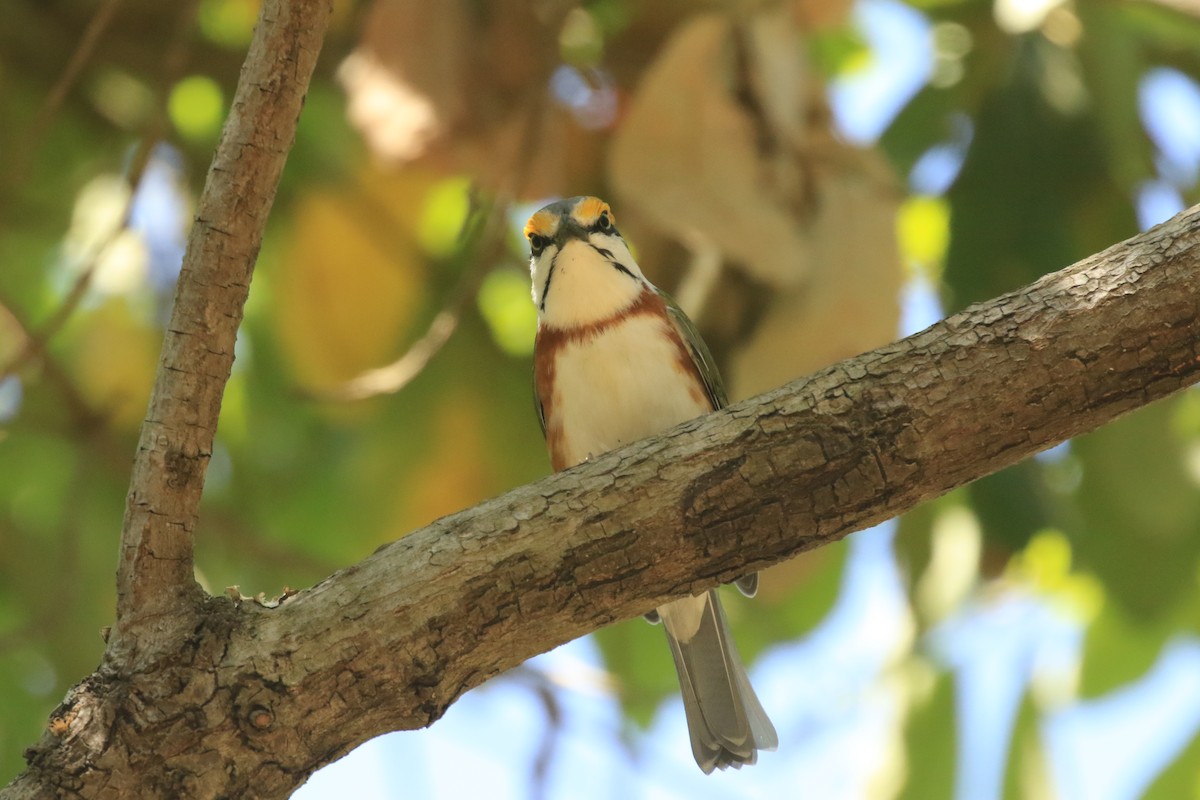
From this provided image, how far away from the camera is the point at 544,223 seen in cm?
456

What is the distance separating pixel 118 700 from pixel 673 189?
2.52 meters

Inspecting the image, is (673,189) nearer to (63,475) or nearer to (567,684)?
(567,684)

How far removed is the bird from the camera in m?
4.33

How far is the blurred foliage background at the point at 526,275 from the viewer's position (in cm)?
449

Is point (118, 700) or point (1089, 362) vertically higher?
point (1089, 362)

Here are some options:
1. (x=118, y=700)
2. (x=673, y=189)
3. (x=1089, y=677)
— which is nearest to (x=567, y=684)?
(x=673, y=189)

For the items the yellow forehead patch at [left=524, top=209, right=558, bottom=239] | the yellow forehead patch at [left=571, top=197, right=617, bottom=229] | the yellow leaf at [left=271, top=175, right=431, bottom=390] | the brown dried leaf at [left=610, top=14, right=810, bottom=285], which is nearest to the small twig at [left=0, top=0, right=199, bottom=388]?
the yellow leaf at [left=271, top=175, right=431, bottom=390]

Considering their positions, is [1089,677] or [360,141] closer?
[1089,677]

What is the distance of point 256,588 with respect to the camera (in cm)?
522

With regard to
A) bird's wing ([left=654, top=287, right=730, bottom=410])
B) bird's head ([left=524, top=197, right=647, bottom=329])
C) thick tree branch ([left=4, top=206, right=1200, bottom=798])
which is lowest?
thick tree branch ([left=4, top=206, right=1200, bottom=798])

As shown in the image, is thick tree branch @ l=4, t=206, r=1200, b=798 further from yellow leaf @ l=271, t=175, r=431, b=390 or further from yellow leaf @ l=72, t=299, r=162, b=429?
yellow leaf @ l=72, t=299, r=162, b=429

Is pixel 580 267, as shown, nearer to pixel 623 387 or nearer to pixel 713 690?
pixel 623 387

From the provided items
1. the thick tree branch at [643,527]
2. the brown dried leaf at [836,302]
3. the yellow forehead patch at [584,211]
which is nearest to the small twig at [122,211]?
the yellow forehead patch at [584,211]

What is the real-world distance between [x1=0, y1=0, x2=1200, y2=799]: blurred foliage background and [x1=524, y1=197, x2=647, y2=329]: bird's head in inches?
6.2
